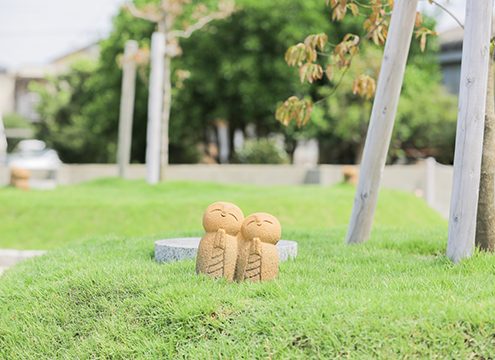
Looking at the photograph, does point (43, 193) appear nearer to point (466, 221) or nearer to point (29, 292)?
point (29, 292)

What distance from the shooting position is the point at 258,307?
11.1ft

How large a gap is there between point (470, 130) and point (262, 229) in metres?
2.06

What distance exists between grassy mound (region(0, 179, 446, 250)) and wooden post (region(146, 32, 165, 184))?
1.79 m

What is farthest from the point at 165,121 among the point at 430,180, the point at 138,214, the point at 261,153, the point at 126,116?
the point at 430,180

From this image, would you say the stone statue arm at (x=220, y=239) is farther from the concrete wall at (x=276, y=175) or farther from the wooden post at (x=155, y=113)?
the concrete wall at (x=276, y=175)

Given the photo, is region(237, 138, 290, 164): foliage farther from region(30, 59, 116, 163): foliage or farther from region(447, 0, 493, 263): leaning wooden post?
region(447, 0, 493, 263): leaning wooden post

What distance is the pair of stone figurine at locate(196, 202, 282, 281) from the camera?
3902 mm

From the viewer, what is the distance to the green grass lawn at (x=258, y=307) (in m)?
3.02

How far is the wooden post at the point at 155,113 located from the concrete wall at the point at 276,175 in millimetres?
3238

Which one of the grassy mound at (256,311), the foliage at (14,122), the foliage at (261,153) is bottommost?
the grassy mound at (256,311)

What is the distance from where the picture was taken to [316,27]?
20594mm

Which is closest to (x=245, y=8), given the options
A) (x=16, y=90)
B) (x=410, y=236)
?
(x=410, y=236)

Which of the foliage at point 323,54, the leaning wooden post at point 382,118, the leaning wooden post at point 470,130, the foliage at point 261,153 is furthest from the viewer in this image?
the foliage at point 261,153

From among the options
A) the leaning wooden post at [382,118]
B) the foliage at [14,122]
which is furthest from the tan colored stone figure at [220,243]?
the foliage at [14,122]
